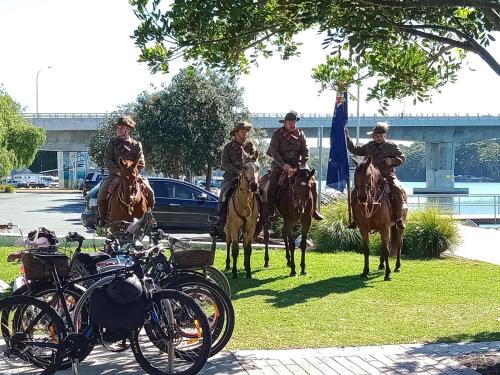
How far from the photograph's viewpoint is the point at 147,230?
7.25 metres

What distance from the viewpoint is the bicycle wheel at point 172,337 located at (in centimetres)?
639

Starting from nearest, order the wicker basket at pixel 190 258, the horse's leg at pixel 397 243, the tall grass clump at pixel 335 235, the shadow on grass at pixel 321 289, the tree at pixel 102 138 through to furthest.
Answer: the wicker basket at pixel 190 258 → the shadow on grass at pixel 321 289 → the horse's leg at pixel 397 243 → the tall grass clump at pixel 335 235 → the tree at pixel 102 138

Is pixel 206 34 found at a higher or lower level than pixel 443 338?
higher

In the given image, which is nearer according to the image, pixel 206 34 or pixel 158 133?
pixel 206 34

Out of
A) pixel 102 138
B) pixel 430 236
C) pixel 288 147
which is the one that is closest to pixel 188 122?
pixel 102 138

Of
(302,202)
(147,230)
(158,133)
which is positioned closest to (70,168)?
(158,133)

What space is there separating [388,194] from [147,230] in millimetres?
7056

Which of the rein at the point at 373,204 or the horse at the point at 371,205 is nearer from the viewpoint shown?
the horse at the point at 371,205

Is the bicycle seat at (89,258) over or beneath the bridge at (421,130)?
beneath

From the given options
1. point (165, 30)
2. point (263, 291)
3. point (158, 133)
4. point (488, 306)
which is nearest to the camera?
point (165, 30)

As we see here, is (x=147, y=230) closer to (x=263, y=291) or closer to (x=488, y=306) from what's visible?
(x=263, y=291)

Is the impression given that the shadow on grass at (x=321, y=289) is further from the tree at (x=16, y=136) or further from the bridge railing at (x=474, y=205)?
the tree at (x=16, y=136)

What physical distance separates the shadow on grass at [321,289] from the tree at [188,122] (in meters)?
22.8

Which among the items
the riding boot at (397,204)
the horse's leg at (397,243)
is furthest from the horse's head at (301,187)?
the horse's leg at (397,243)
